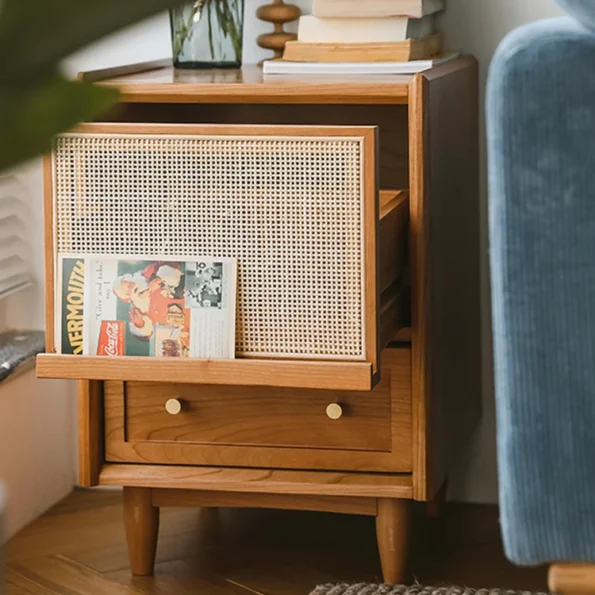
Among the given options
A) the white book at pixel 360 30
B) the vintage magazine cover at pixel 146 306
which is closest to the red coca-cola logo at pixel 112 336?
the vintage magazine cover at pixel 146 306

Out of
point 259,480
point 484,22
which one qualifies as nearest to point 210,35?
point 484,22

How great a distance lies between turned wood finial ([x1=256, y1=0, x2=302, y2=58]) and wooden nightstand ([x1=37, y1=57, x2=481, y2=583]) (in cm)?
22

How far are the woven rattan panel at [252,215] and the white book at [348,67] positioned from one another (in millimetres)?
262

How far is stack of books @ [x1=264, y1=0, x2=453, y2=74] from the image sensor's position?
136 cm

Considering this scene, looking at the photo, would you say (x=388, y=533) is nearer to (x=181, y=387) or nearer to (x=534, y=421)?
(x=181, y=387)

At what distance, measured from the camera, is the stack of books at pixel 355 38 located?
1.36m

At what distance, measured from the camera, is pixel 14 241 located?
5.62 ft

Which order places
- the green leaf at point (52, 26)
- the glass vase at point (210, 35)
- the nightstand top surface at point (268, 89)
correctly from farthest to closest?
the glass vase at point (210, 35)
the nightstand top surface at point (268, 89)
the green leaf at point (52, 26)

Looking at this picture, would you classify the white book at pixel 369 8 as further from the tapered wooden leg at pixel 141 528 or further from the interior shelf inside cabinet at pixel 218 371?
the tapered wooden leg at pixel 141 528

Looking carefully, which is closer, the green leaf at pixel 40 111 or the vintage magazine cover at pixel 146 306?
the green leaf at pixel 40 111

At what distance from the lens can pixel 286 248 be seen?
44.9 inches

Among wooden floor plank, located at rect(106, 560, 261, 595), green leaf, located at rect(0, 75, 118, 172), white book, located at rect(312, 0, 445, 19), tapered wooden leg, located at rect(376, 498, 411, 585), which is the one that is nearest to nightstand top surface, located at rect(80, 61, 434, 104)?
white book, located at rect(312, 0, 445, 19)

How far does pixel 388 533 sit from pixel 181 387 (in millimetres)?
300

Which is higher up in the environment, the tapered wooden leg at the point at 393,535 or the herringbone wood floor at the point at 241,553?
the tapered wooden leg at the point at 393,535
